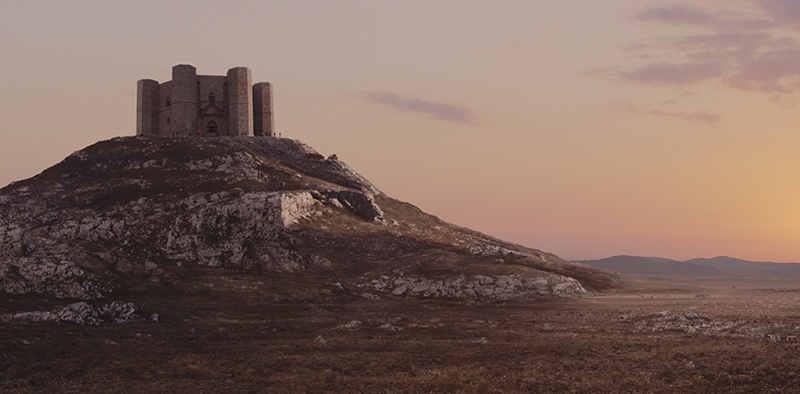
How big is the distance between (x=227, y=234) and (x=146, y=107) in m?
61.3

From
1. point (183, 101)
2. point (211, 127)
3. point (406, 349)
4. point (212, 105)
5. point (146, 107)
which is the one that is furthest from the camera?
point (146, 107)

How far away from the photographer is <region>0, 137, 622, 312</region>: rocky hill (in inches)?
3012

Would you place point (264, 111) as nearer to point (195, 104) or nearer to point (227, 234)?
point (195, 104)

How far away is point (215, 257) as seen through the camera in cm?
8806

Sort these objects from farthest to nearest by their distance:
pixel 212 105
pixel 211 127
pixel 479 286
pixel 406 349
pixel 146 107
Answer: pixel 146 107 → pixel 211 127 → pixel 212 105 → pixel 479 286 → pixel 406 349

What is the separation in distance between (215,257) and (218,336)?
37494 mm

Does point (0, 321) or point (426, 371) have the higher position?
point (0, 321)

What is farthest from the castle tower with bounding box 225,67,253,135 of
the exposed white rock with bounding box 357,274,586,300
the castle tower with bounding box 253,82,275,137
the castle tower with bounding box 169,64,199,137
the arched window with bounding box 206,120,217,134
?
the exposed white rock with bounding box 357,274,586,300

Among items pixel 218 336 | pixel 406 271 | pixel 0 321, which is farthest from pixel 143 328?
pixel 406 271

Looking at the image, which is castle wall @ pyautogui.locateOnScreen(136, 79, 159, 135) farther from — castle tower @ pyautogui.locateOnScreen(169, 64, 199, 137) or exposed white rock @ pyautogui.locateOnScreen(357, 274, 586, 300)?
exposed white rock @ pyautogui.locateOnScreen(357, 274, 586, 300)

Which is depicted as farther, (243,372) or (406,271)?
(406,271)

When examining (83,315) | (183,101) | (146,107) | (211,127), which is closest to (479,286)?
(83,315)

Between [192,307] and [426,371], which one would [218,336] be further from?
[426,371]

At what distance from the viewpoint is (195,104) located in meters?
138
